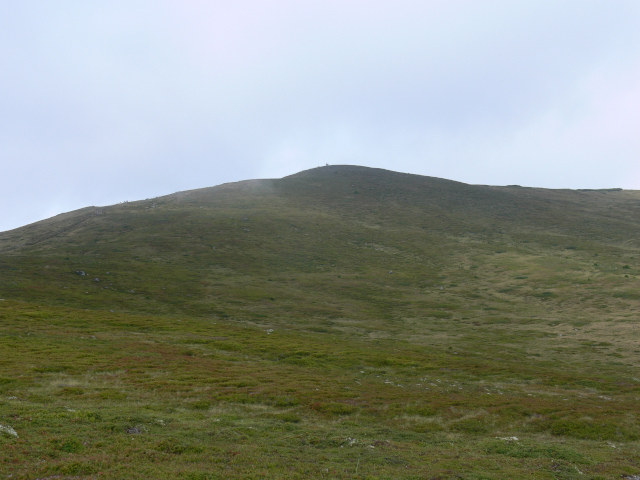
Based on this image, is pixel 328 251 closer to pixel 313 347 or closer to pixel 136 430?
pixel 313 347

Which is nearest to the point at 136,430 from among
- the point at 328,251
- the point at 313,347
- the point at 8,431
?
the point at 8,431

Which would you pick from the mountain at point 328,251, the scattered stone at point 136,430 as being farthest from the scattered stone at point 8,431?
the mountain at point 328,251

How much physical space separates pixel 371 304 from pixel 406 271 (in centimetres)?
2276

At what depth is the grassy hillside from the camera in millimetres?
16906

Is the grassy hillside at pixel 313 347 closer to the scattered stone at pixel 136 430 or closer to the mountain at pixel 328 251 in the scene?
the scattered stone at pixel 136 430

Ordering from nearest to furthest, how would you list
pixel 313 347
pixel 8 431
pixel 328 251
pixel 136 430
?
pixel 8 431
pixel 136 430
pixel 313 347
pixel 328 251

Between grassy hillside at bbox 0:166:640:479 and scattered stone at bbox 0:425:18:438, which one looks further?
grassy hillside at bbox 0:166:640:479

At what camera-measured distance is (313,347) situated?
43.3 metres

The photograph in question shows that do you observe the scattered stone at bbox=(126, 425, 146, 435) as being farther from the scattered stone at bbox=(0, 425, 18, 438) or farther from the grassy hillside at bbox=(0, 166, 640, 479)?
the scattered stone at bbox=(0, 425, 18, 438)

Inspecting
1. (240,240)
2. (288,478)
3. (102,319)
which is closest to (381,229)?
(240,240)

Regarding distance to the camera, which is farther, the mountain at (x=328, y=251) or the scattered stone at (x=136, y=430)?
the mountain at (x=328, y=251)

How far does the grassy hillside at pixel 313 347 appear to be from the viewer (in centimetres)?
1691

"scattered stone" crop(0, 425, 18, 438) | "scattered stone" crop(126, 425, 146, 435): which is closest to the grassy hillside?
"scattered stone" crop(126, 425, 146, 435)

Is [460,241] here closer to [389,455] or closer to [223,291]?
[223,291]
